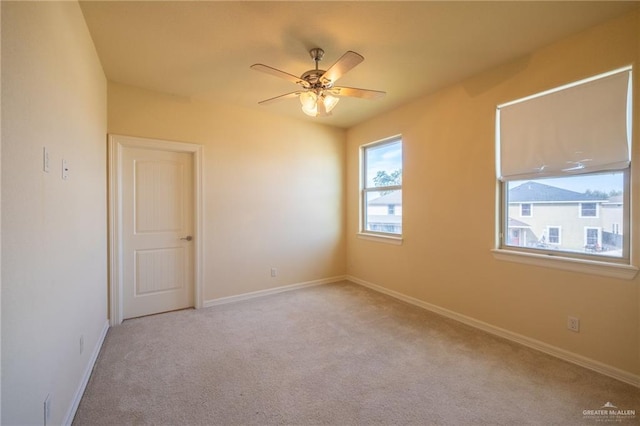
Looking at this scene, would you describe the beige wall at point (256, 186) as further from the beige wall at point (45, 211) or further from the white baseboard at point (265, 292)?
the beige wall at point (45, 211)

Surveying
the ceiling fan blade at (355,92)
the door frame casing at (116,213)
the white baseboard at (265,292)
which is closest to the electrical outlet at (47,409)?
the door frame casing at (116,213)

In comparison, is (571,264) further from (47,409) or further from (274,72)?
(47,409)

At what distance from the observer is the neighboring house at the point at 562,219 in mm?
2193

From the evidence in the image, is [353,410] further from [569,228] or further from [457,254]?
[569,228]

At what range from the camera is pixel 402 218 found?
3891 millimetres

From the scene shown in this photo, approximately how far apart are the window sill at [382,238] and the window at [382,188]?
3.8 inches

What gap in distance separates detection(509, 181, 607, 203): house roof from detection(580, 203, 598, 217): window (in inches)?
1.8

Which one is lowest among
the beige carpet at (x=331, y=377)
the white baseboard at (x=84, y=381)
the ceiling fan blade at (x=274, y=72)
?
the beige carpet at (x=331, y=377)

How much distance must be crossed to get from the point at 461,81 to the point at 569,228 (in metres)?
1.82

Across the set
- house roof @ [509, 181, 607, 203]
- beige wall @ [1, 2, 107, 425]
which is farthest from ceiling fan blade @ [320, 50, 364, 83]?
house roof @ [509, 181, 607, 203]

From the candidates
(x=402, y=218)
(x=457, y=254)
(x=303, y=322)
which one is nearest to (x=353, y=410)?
(x=303, y=322)

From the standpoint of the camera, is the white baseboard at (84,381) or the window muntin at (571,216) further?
the window muntin at (571,216)

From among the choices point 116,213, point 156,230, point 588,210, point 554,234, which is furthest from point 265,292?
point 588,210

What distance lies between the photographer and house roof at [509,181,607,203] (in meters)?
2.34
